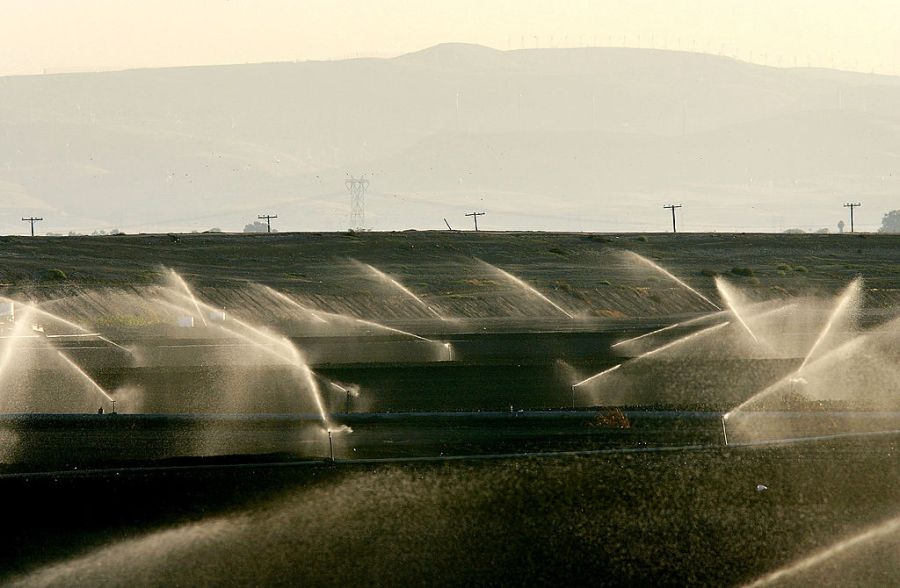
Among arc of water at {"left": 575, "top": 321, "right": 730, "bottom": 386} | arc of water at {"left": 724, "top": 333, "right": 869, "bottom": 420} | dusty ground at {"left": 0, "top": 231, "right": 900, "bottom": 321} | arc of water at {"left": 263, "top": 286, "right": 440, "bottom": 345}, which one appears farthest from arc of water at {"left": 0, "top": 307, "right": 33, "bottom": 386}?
arc of water at {"left": 724, "top": 333, "right": 869, "bottom": 420}

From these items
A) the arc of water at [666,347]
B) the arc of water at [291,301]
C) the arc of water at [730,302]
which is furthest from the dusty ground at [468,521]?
the arc of water at [291,301]

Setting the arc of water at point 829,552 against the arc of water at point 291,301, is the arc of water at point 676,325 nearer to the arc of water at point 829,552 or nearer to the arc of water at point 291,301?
the arc of water at point 291,301

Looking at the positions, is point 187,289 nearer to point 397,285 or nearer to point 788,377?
point 397,285

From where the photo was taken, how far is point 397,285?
137 metres

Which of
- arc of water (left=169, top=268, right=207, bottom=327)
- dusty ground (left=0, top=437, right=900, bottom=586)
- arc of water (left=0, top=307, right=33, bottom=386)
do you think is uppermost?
arc of water (left=169, top=268, right=207, bottom=327)

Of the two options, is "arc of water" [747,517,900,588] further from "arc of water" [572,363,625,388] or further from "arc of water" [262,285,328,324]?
"arc of water" [262,285,328,324]

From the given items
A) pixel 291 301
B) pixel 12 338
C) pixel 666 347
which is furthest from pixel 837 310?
pixel 12 338

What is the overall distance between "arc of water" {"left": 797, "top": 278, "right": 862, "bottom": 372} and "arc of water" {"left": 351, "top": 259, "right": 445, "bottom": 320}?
3266 cm

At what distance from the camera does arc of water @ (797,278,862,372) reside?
8151 cm

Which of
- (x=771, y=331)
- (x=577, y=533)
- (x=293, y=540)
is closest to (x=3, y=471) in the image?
(x=293, y=540)

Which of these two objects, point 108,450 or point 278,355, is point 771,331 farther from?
point 108,450

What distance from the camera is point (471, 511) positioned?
3631 centimetres

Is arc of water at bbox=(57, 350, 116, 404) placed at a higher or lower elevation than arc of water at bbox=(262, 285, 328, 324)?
lower

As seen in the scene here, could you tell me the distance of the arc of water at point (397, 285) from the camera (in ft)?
409
